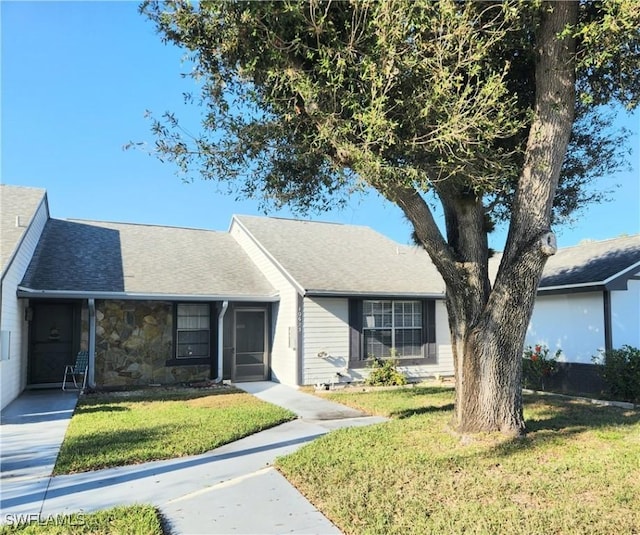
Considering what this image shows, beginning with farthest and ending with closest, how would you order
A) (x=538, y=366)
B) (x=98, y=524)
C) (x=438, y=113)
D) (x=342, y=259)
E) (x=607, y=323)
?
(x=342, y=259) → (x=538, y=366) → (x=607, y=323) → (x=438, y=113) → (x=98, y=524)

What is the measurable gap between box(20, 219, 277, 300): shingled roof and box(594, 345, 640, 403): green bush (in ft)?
27.0

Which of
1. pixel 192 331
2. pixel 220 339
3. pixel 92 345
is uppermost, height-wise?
pixel 192 331

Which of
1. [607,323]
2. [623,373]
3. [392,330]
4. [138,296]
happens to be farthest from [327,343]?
[623,373]

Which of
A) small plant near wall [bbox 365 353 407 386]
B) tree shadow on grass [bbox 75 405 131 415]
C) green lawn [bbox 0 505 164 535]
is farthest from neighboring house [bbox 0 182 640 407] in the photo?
green lawn [bbox 0 505 164 535]

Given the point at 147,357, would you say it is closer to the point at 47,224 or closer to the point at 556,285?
the point at 47,224

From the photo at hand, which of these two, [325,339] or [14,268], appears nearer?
[14,268]

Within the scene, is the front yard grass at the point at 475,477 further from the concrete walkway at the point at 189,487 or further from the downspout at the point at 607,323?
the downspout at the point at 607,323

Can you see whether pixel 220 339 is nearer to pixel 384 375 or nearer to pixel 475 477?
pixel 384 375

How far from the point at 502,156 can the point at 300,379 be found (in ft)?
26.6

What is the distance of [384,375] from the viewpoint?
13008mm

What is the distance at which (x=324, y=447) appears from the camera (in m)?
6.39

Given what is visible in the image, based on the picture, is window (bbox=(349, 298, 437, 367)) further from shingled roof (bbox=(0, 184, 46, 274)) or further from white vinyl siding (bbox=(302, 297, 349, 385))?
shingled roof (bbox=(0, 184, 46, 274))

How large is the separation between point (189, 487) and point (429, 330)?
405 inches

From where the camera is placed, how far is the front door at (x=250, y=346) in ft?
44.9
